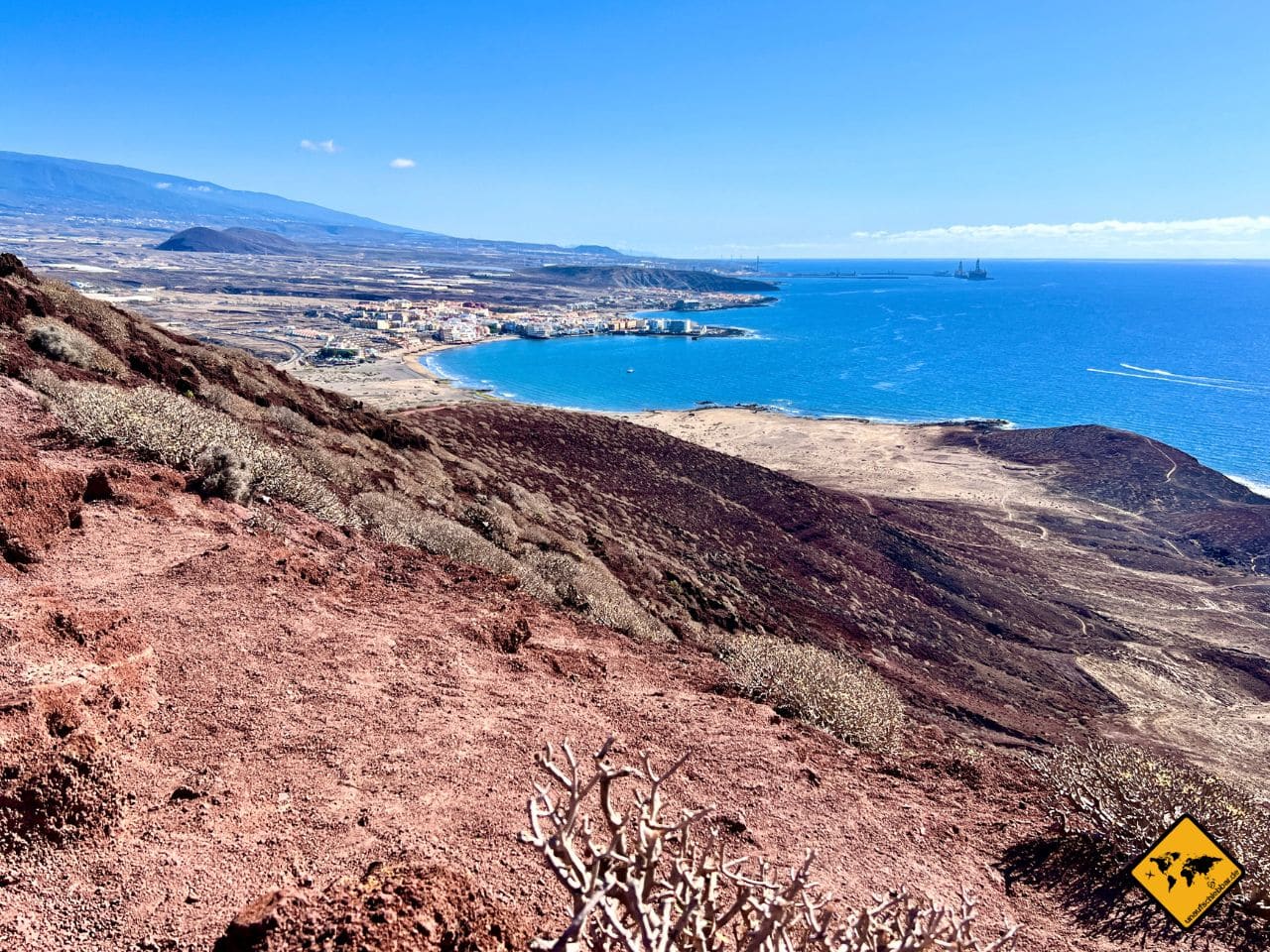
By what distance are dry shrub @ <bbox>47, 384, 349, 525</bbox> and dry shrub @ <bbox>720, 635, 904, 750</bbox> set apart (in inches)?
271

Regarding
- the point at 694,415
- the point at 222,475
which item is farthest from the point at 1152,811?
the point at 694,415

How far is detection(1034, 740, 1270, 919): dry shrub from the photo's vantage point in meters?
5.59

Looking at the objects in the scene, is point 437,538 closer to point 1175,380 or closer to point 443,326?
point 1175,380

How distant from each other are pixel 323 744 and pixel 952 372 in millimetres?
95361

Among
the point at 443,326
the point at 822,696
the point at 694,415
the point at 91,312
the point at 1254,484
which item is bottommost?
the point at 1254,484

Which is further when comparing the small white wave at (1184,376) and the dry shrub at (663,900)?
the small white wave at (1184,376)

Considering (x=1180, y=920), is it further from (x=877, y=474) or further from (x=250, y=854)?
(x=877, y=474)

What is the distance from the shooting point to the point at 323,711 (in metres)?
5.80

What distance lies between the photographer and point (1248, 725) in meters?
20.0

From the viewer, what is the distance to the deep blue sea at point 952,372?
2623 inches

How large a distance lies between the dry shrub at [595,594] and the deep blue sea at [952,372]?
53958mm

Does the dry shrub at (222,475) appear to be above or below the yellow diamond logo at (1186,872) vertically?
above

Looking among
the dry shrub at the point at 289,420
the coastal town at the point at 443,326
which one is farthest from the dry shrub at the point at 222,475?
the coastal town at the point at 443,326

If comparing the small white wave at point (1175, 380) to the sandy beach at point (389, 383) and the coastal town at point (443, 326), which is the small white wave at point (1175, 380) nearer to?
the coastal town at point (443, 326)
